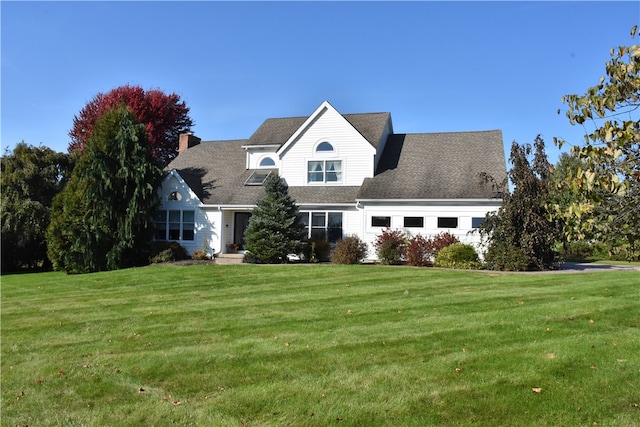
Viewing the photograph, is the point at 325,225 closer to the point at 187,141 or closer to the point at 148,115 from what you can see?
the point at 187,141

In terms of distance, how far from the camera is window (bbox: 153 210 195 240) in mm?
26156

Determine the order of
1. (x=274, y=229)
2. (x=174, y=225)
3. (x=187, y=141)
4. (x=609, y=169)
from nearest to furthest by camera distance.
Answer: (x=609, y=169)
(x=274, y=229)
(x=174, y=225)
(x=187, y=141)

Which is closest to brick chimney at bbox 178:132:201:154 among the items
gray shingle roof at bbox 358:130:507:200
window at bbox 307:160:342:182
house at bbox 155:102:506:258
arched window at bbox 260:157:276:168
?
house at bbox 155:102:506:258

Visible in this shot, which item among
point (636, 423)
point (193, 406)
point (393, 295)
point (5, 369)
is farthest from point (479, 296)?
point (5, 369)

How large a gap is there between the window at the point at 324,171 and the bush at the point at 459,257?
7.95 meters

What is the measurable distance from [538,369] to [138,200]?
21352mm

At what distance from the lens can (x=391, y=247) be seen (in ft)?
68.1

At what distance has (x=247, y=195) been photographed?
25875 millimetres

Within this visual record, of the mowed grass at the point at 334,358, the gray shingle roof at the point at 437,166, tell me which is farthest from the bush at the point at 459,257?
the mowed grass at the point at 334,358

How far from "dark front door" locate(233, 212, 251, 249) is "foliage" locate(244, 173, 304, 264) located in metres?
4.74

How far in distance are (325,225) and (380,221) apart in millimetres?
2887

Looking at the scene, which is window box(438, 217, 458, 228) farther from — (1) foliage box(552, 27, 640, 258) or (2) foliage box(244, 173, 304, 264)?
(1) foliage box(552, 27, 640, 258)

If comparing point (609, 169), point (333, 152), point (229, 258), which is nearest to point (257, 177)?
point (333, 152)

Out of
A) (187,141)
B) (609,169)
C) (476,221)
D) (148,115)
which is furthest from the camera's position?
(148,115)
